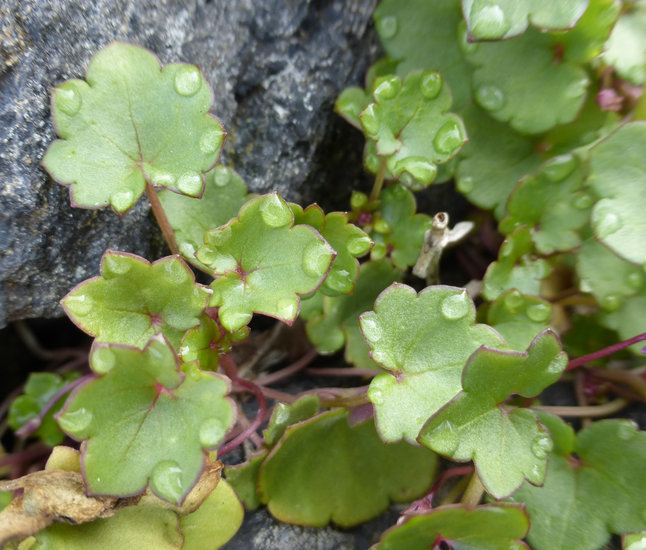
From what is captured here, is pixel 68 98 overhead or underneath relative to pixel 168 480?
overhead

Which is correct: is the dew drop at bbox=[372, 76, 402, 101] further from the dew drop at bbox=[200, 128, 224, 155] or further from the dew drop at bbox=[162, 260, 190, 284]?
the dew drop at bbox=[162, 260, 190, 284]

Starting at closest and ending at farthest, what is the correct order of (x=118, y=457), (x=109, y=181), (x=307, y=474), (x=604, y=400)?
1. (x=118, y=457)
2. (x=109, y=181)
3. (x=307, y=474)
4. (x=604, y=400)

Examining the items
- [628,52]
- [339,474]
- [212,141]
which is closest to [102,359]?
[212,141]

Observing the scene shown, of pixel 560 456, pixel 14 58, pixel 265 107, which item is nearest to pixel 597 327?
pixel 560 456

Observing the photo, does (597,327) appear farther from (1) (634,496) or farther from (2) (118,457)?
(2) (118,457)

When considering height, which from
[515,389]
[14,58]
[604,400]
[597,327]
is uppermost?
[14,58]

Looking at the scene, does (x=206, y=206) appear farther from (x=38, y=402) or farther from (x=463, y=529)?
(x=463, y=529)

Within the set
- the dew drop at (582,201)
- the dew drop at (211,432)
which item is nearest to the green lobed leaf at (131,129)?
the dew drop at (211,432)

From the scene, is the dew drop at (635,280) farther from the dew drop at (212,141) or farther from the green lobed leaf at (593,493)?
the dew drop at (212,141)

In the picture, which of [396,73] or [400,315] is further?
[396,73]
